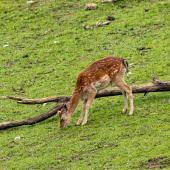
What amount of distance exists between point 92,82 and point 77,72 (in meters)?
3.45

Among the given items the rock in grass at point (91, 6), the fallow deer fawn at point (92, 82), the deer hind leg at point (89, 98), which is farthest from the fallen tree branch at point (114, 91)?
the rock in grass at point (91, 6)

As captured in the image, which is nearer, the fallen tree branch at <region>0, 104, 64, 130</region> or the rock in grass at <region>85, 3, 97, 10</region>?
the fallen tree branch at <region>0, 104, 64, 130</region>

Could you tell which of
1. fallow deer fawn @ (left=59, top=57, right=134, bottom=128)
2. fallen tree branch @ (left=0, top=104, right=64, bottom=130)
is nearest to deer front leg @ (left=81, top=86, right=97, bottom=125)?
fallow deer fawn @ (left=59, top=57, right=134, bottom=128)

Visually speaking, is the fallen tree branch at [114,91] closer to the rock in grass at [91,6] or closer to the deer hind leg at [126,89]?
the deer hind leg at [126,89]

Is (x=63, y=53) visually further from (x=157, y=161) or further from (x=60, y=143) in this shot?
(x=157, y=161)

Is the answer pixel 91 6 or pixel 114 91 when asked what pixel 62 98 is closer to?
pixel 114 91

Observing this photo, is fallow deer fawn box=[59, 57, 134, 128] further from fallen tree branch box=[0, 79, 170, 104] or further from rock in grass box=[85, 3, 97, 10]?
rock in grass box=[85, 3, 97, 10]

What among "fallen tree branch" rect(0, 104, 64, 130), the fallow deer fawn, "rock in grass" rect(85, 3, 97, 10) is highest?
the fallow deer fawn

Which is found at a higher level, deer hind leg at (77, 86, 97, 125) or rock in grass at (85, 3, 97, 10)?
deer hind leg at (77, 86, 97, 125)

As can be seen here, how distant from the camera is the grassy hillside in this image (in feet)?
38.8

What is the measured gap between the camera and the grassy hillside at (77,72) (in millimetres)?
11836

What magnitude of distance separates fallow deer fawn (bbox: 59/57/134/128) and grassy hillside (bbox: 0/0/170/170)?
0.73 ft

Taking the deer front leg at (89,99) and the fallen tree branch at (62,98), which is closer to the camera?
the deer front leg at (89,99)

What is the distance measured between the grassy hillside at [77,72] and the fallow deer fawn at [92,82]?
0.22 meters
